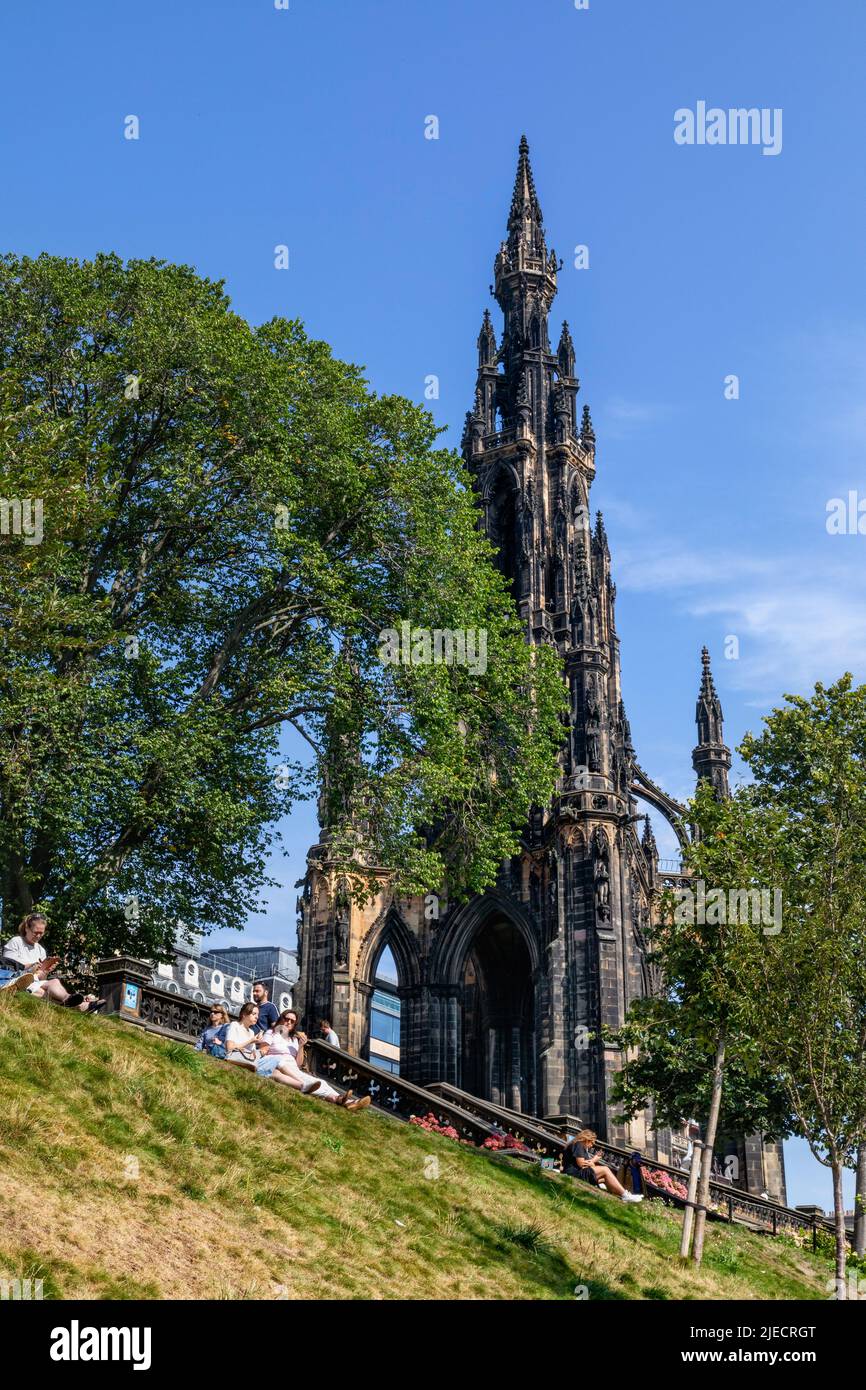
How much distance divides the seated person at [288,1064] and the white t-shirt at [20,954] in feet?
11.6

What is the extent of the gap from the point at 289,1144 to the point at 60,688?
10.1 m

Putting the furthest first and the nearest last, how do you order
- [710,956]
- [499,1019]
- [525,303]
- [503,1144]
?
[525,303]
[499,1019]
[503,1144]
[710,956]

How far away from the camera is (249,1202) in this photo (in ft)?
50.2

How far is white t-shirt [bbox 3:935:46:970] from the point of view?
18.8m

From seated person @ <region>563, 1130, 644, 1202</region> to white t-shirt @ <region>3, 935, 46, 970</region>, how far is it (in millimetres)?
10501

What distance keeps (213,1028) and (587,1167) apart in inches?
298

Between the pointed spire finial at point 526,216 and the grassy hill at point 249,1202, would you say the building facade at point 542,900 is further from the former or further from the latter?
the grassy hill at point 249,1202

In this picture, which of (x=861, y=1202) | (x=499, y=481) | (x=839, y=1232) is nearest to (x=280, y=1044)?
(x=839, y=1232)

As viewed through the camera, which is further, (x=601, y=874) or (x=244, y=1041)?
(x=601, y=874)

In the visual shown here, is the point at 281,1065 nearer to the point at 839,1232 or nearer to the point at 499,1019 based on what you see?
the point at 839,1232

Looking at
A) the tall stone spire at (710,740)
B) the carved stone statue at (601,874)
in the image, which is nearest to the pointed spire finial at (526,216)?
the tall stone spire at (710,740)

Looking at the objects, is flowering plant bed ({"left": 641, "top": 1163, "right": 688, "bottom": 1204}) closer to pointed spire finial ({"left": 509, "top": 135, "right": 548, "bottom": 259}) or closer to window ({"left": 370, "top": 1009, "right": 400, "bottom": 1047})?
pointed spire finial ({"left": 509, "top": 135, "right": 548, "bottom": 259})
